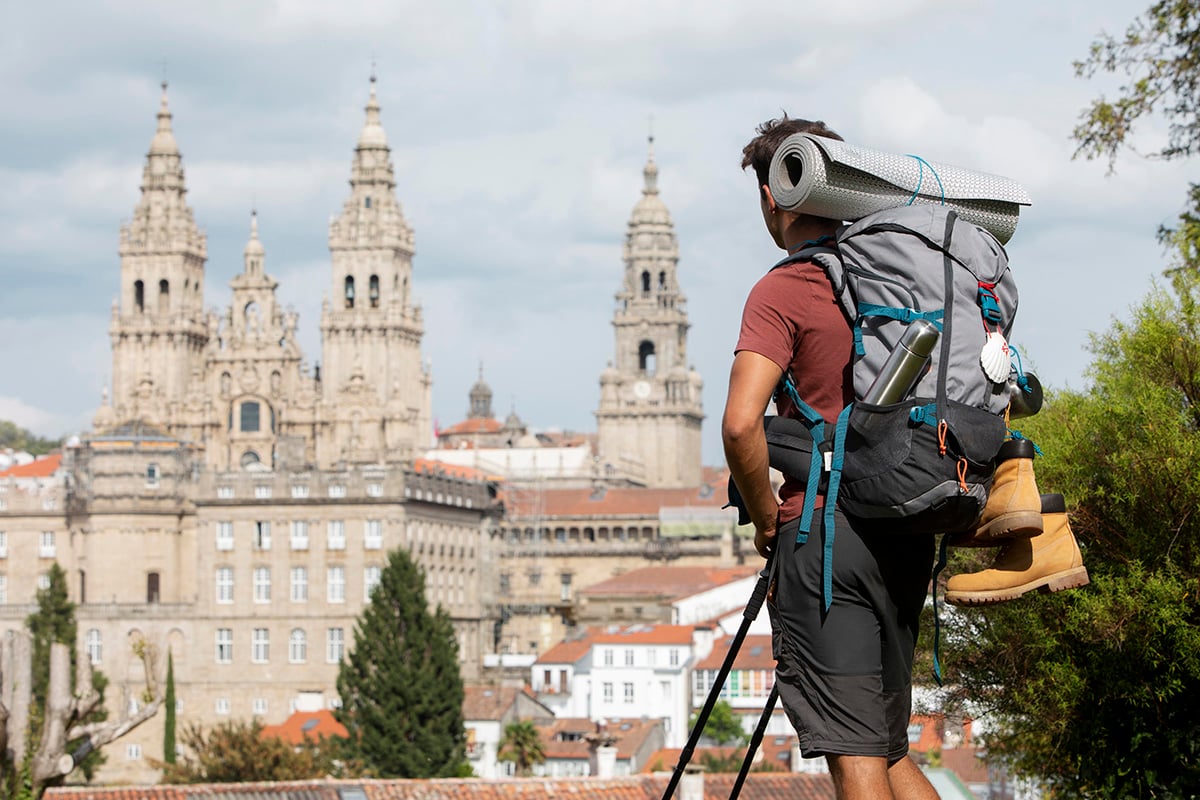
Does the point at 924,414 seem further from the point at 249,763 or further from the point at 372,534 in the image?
the point at 372,534

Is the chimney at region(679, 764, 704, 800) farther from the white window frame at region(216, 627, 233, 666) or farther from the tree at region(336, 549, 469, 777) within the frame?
the white window frame at region(216, 627, 233, 666)

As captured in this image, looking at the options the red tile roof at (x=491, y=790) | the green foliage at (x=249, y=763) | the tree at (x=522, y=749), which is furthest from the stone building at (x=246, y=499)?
the red tile roof at (x=491, y=790)

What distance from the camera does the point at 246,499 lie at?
3450 inches

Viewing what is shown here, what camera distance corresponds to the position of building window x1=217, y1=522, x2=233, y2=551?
8769 centimetres

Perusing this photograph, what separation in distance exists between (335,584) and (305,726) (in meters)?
8.89

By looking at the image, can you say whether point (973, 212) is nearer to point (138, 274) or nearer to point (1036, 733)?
point (1036, 733)

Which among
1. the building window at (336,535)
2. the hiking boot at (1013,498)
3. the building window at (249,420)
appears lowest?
the hiking boot at (1013,498)

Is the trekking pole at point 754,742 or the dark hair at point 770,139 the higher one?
the dark hair at point 770,139

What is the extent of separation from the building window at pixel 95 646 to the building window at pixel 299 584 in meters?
8.72

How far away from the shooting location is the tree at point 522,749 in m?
67.2

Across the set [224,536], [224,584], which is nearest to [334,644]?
[224,584]

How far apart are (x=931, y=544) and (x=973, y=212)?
93 cm

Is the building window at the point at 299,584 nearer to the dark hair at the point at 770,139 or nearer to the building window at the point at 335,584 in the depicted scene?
the building window at the point at 335,584

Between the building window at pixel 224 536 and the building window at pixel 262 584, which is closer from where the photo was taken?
the building window at pixel 262 584
